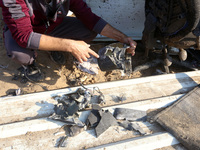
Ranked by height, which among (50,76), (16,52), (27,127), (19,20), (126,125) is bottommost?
(50,76)

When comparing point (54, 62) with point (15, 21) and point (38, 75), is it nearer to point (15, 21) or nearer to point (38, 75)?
point (38, 75)

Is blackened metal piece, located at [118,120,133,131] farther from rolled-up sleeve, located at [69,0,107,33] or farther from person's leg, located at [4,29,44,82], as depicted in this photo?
person's leg, located at [4,29,44,82]

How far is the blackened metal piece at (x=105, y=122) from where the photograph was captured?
1.58 metres

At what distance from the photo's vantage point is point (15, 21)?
1.63m

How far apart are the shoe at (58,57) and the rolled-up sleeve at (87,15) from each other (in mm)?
726

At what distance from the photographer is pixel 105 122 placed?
5.36 ft

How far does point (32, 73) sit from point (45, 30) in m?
0.66

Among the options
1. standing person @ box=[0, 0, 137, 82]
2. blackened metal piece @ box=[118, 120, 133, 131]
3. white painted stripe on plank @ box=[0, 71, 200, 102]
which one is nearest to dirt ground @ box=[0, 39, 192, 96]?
standing person @ box=[0, 0, 137, 82]

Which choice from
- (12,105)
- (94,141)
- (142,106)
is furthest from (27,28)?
(142,106)

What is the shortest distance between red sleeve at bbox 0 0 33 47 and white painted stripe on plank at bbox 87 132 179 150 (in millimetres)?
1337

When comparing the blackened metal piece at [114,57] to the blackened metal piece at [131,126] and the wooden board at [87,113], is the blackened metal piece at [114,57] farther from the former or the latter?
the blackened metal piece at [131,126]

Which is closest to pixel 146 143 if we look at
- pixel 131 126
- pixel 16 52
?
pixel 131 126

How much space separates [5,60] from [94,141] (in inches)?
79.8

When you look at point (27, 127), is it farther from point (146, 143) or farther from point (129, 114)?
point (146, 143)
